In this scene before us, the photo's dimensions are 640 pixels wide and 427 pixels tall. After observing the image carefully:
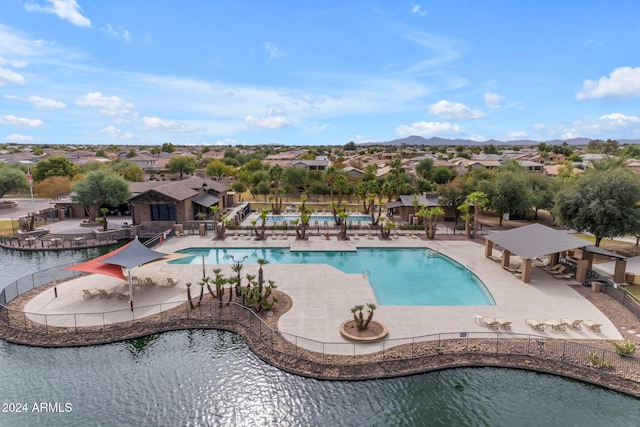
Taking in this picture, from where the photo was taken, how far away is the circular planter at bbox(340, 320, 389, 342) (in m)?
17.7

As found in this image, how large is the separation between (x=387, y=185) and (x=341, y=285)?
30.1 meters

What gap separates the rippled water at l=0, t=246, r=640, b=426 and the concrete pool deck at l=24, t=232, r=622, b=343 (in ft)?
9.54

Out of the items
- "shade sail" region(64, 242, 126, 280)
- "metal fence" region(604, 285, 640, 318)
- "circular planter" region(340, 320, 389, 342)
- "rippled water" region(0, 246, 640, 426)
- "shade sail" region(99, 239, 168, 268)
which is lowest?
"rippled water" region(0, 246, 640, 426)

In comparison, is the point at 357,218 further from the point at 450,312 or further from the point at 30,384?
the point at 30,384

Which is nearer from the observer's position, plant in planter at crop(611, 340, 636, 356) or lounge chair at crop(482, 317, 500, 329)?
plant in planter at crop(611, 340, 636, 356)

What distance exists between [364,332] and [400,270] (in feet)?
40.2

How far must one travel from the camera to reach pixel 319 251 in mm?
34031

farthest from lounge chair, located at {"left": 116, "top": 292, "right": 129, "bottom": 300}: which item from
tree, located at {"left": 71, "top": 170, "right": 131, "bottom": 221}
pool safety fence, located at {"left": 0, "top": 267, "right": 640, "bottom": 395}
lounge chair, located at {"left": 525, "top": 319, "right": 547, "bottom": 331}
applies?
tree, located at {"left": 71, "top": 170, "right": 131, "bottom": 221}

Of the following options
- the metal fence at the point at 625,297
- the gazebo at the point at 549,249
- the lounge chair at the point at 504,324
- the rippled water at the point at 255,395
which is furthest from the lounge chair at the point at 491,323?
the metal fence at the point at 625,297

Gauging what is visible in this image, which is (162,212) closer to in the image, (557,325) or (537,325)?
(537,325)

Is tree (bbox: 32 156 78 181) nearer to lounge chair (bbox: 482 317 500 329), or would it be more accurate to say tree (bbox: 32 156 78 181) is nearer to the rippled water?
the rippled water

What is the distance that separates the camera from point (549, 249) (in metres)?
25.4

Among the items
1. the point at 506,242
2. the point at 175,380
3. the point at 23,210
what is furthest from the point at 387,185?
the point at 23,210

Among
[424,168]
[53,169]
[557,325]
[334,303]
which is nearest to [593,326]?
[557,325]
